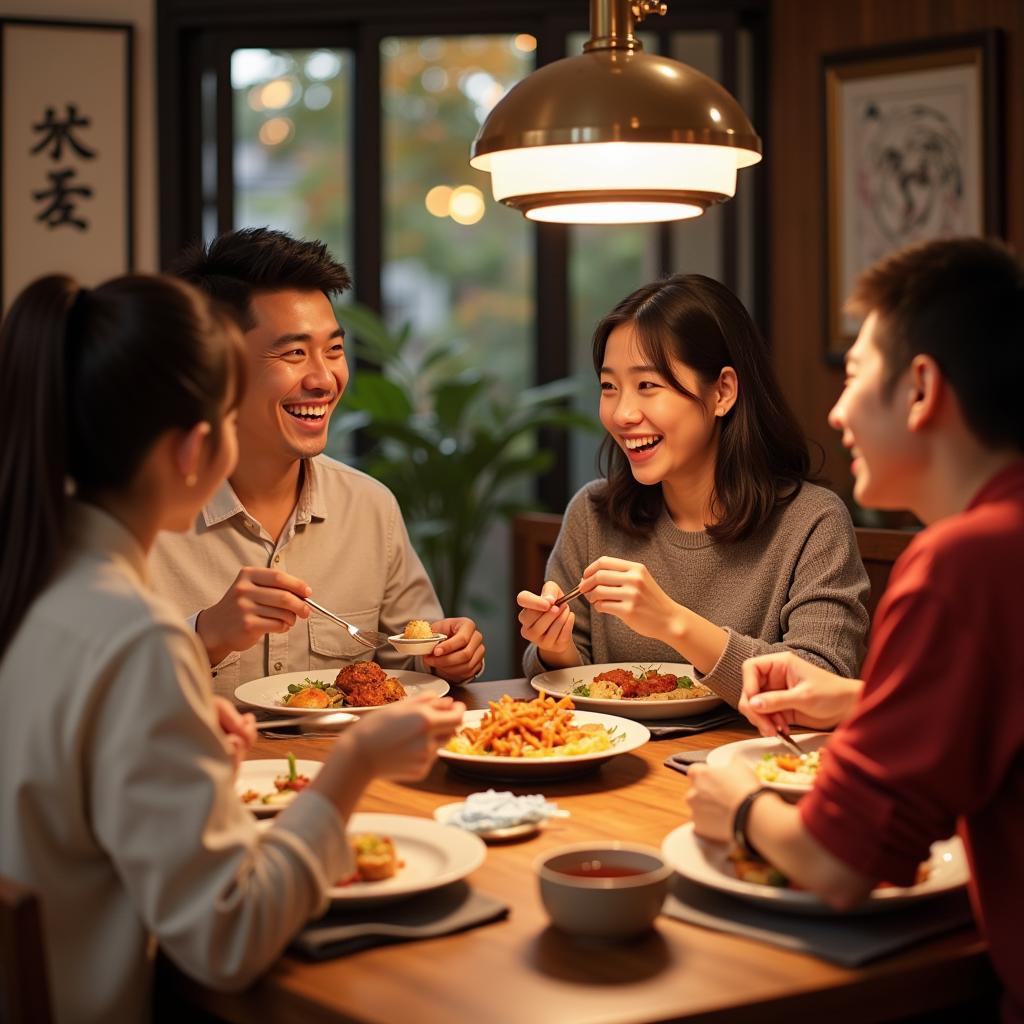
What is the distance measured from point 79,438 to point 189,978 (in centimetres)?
53

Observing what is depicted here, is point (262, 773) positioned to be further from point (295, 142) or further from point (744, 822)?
point (295, 142)

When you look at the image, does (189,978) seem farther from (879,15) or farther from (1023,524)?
(879,15)

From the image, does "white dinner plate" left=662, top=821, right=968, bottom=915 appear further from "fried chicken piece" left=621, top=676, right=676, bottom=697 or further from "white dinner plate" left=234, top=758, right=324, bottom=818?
"fried chicken piece" left=621, top=676, right=676, bottom=697

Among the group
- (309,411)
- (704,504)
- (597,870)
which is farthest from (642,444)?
(597,870)

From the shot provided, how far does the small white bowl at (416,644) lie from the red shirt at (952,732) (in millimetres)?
1122

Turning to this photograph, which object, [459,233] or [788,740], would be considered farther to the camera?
[459,233]

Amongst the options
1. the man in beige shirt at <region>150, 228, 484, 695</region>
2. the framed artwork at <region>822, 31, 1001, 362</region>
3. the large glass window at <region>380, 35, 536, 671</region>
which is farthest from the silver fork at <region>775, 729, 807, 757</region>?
the large glass window at <region>380, 35, 536, 671</region>

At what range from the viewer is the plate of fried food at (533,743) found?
1.86 meters

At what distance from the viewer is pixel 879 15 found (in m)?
4.49

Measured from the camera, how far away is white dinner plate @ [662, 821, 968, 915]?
54.0 inches

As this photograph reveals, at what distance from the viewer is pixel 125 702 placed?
4.17 feet

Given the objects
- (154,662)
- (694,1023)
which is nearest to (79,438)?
(154,662)

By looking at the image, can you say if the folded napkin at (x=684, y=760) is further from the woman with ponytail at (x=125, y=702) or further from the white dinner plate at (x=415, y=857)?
the woman with ponytail at (x=125, y=702)

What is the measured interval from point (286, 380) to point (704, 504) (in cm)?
79
